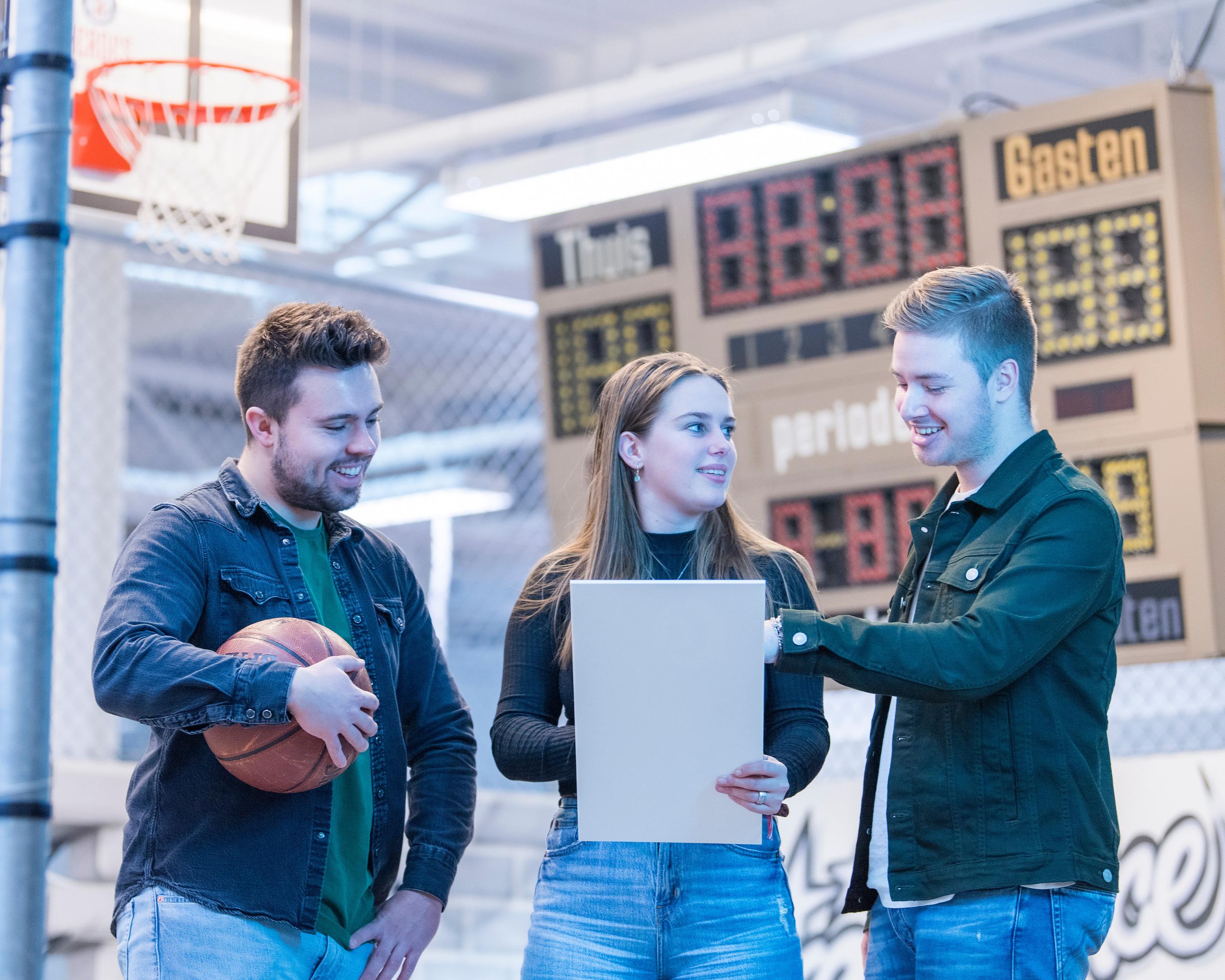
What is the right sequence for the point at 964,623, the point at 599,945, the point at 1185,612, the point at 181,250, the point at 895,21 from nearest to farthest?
the point at 964,623 < the point at 599,945 < the point at 1185,612 < the point at 895,21 < the point at 181,250

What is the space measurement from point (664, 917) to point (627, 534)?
0.63 meters

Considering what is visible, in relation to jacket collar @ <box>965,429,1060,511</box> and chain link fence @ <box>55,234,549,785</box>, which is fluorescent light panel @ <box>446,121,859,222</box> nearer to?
chain link fence @ <box>55,234,549,785</box>

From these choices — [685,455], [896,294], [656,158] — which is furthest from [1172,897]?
[656,158]

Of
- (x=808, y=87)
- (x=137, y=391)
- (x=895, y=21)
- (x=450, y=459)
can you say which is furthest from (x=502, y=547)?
(x=895, y=21)

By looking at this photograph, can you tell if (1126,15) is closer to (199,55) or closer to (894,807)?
(199,55)

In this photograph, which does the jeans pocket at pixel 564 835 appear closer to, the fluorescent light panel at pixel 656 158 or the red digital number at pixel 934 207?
the red digital number at pixel 934 207

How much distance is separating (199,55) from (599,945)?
3.60 meters

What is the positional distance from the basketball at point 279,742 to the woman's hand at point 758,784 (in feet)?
1.78

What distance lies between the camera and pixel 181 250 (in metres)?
8.95

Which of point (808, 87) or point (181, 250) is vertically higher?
point (808, 87)

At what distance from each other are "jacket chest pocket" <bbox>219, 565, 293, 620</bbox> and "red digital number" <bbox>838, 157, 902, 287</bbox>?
13.4 feet

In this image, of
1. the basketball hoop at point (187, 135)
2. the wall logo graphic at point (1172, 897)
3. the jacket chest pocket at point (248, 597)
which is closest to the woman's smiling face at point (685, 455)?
the jacket chest pocket at point (248, 597)

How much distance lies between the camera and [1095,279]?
18.7 feet

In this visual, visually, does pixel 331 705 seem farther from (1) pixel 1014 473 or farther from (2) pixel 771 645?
(1) pixel 1014 473
